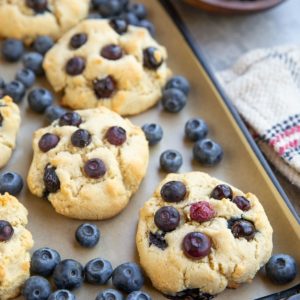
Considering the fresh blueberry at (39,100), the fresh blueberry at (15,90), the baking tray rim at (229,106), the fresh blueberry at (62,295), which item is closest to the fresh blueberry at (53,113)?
the fresh blueberry at (39,100)

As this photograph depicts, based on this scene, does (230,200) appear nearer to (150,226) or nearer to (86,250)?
(150,226)

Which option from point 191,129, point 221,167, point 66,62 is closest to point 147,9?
point 66,62

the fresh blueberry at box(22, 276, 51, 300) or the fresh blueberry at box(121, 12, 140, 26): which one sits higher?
the fresh blueberry at box(121, 12, 140, 26)

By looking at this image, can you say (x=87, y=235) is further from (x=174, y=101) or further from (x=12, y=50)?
(x=12, y=50)

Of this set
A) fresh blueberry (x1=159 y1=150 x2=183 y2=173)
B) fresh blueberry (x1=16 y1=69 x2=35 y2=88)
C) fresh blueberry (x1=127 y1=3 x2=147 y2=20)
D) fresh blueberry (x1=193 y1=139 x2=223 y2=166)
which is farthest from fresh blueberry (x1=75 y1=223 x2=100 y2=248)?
fresh blueberry (x1=127 y1=3 x2=147 y2=20)

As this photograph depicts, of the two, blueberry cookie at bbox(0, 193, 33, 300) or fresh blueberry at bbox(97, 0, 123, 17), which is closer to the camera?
blueberry cookie at bbox(0, 193, 33, 300)

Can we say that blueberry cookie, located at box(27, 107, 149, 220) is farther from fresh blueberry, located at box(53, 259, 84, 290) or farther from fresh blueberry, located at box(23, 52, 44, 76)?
fresh blueberry, located at box(23, 52, 44, 76)
